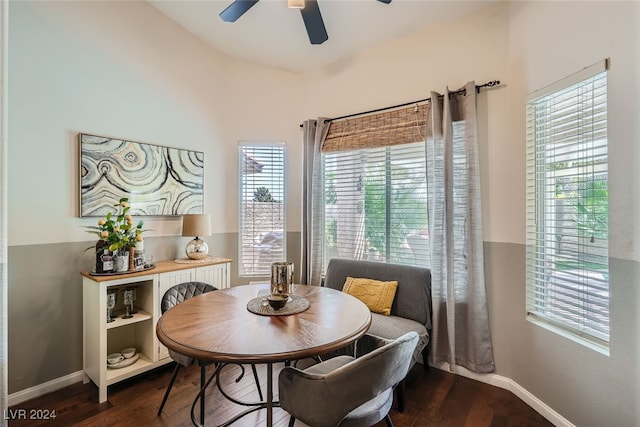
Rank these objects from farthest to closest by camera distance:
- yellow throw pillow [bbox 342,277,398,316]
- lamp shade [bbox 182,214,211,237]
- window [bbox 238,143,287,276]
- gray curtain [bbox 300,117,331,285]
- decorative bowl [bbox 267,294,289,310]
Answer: window [bbox 238,143,287,276]
gray curtain [bbox 300,117,331,285]
lamp shade [bbox 182,214,211,237]
yellow throw pillow [bbox 342,277,398,316]
decorative bowl [bbox 267,294,289,310]

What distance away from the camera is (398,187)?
2852 millimetres

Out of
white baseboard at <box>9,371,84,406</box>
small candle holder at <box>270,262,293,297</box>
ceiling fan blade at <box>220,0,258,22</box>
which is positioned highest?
ceiling fan blade at <box>220,0,258,22</box>

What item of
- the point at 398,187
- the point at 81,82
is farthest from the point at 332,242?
the point at 81,82

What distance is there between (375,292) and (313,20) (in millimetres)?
2147

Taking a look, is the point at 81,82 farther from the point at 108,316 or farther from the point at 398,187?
the point at 398,187

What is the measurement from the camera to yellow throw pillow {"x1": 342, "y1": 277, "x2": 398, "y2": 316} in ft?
8.17

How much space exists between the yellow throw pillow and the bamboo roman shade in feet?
4.32

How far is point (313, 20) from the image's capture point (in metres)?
1.98

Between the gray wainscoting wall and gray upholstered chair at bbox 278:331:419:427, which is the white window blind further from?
the gray wainscoting wall

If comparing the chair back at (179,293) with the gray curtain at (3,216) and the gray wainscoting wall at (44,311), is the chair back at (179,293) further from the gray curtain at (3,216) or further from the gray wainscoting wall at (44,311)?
the gray wainscoting wall at (44,311)

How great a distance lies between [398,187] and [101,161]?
263cm

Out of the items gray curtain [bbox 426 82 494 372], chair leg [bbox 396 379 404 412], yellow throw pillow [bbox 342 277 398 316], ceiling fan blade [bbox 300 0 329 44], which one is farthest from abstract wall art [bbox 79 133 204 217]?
chair leg [bbox 396 379 404 412]

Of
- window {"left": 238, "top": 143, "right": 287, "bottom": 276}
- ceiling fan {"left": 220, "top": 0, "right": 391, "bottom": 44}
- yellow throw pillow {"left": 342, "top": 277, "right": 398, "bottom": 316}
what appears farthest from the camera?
window {"left": 238, "top": 143, "right": 287, "bottom": 276}

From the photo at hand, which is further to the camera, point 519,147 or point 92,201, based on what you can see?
point 92,201
